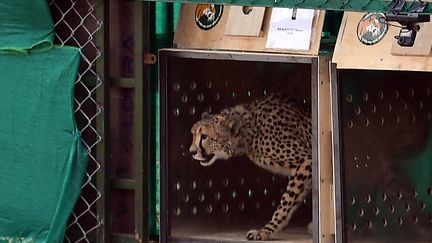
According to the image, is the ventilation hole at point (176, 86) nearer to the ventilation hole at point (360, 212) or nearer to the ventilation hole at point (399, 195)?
the ventilation hole at point (360, 212)

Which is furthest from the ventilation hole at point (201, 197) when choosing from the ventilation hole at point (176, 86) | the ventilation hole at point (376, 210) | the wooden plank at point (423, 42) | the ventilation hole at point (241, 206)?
the wooden plank at point (423, 42)

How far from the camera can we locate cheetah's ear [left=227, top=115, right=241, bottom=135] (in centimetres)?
686

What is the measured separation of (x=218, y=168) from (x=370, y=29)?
1.69 m

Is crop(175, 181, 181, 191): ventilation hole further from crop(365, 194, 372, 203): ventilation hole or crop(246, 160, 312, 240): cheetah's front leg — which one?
crop(365, 194, 372, 203): ventilation hole

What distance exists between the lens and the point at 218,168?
703 centimetres

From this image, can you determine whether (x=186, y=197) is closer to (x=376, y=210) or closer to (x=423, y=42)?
(x=376, y=210)

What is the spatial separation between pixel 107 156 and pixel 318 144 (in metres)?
1.20

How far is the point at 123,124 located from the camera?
643cm

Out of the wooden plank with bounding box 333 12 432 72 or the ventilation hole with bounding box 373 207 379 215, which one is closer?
the wooden plank with bounding box 333 12 432 72

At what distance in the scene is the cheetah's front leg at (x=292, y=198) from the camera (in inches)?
258

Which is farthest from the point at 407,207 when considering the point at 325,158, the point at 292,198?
the point at 325,158

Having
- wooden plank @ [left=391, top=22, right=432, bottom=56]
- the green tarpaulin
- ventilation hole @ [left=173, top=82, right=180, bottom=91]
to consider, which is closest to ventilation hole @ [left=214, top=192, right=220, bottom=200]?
ventilation hole @ [left=173, top=82, right=180, bottom=91]

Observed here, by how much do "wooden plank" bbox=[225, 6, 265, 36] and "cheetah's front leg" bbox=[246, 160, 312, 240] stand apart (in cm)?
96

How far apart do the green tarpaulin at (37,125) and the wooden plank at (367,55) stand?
4.81ft
